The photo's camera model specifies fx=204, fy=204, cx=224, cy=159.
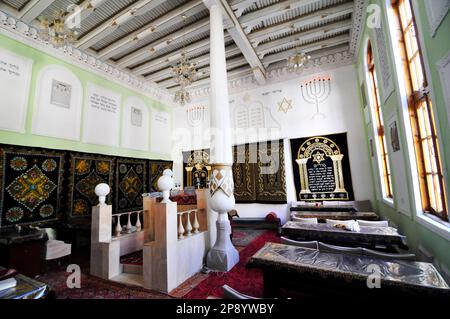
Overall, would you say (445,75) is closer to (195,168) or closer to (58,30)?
(58,30)

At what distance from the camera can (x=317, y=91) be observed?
6066mm

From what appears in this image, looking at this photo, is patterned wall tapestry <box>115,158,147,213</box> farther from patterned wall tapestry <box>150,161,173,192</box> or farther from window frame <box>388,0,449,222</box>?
window frame <box>388,0,449,222</box>

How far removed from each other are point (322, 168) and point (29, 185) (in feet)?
22.7

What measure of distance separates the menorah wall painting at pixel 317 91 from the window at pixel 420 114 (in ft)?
10.3

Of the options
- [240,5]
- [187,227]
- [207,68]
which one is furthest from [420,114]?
[207,68]

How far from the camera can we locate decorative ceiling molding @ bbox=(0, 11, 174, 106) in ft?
13.6

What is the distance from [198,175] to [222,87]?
448 centimetres

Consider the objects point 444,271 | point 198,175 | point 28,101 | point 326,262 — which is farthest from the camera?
point 198,175

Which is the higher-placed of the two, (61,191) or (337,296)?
(61,191)

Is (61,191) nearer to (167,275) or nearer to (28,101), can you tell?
(28,101)

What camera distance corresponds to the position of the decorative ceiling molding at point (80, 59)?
4.13m

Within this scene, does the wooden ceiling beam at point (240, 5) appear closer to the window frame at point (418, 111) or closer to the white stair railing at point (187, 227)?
the window frame at point (418, 111)

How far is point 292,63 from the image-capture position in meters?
4.92
